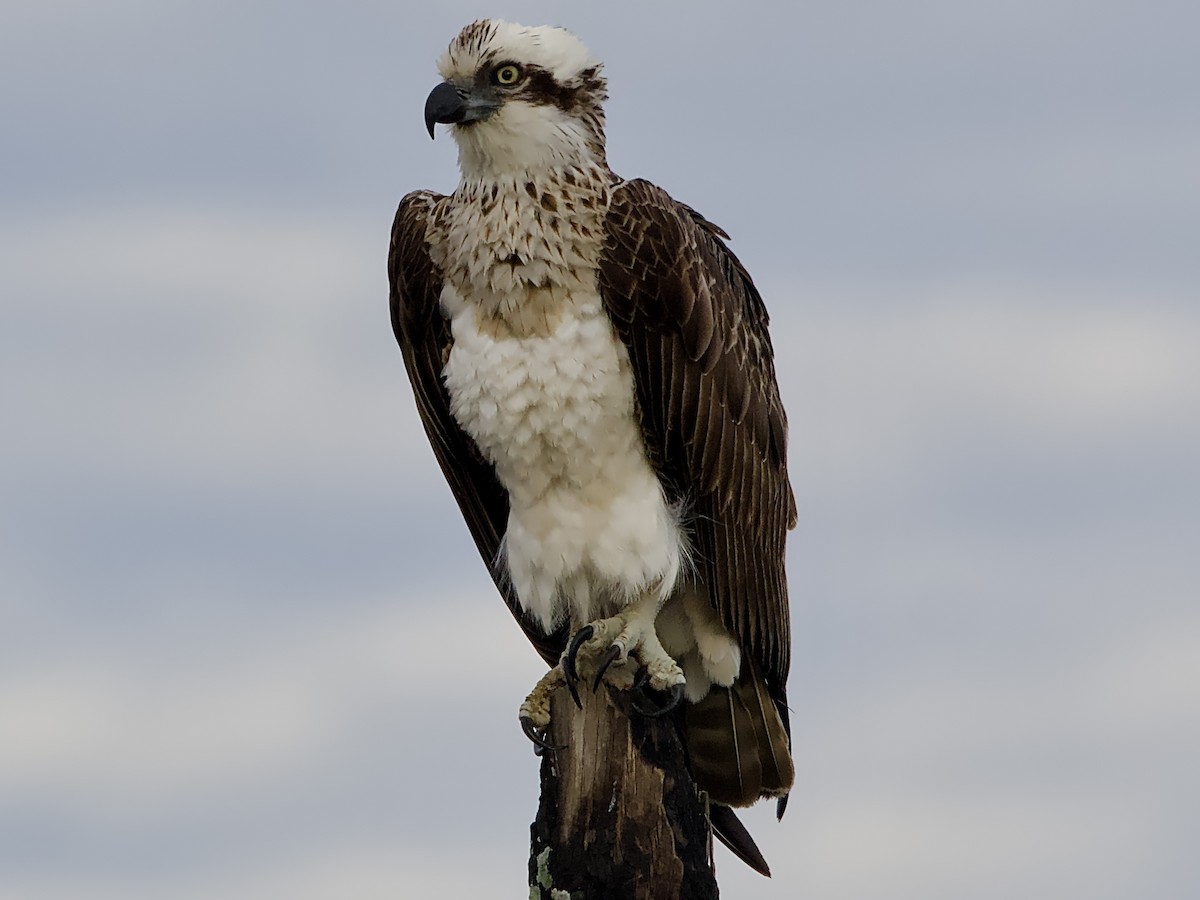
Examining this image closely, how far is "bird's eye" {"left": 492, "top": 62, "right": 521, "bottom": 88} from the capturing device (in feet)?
22.5

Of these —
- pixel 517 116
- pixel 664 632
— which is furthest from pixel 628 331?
pixel 664 632

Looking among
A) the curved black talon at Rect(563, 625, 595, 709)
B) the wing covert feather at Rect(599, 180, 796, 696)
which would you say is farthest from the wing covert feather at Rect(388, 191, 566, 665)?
the wing covert feather at Rect(599, 180, 796, 696)

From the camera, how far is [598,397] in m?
6.77

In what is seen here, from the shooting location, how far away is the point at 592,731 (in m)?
6.31

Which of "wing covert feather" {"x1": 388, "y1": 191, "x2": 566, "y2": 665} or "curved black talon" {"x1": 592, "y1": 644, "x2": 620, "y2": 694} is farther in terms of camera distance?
"wing covert feather" {"x1": 388, "y1": 191, "x2": 566, "y2": 665}

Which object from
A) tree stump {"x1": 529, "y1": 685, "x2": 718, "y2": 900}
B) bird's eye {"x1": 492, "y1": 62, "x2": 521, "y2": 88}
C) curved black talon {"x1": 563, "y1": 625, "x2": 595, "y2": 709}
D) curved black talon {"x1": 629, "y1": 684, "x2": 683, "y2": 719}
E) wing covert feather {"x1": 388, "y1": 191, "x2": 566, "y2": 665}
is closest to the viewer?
tree stump {"x1": 529, "y1": 685, "x2": 718, "y2": 900}

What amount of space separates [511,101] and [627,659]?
2.17 m

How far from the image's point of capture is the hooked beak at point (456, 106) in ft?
22.2

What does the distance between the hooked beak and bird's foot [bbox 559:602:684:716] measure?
6.51ft

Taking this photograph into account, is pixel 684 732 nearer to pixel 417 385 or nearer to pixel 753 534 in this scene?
pixel 753 534

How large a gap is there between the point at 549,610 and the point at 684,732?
78 cm

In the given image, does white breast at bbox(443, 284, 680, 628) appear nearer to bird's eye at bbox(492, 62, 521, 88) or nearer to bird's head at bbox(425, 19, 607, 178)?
bird's head at bbox(425, 19, 607, 178)

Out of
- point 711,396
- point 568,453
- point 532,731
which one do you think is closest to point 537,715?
point 532,731

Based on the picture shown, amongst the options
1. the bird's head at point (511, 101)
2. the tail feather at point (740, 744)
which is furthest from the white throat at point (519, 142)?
the tail feather at point (740, 744)
